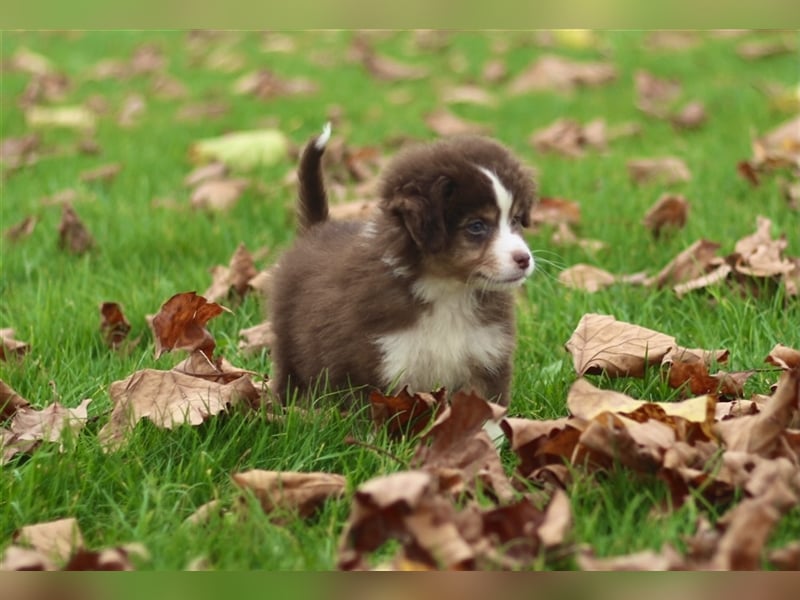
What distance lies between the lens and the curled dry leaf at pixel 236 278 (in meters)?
5.30

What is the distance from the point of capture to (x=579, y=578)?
7.99 ft

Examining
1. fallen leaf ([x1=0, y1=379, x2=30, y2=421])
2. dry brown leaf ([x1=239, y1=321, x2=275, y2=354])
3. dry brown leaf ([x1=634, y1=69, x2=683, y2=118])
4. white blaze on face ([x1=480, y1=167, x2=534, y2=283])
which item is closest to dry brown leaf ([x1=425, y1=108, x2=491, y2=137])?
dry brown leaf ([x1=634, y1=69, x2=683, y2=118])

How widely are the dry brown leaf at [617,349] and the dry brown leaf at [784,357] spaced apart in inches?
12.8

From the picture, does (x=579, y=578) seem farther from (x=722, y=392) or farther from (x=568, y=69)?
(x=568, y=69)

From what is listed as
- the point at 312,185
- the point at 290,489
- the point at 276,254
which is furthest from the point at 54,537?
the point at 276,254

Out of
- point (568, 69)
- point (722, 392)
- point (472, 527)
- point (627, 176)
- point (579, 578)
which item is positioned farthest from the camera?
point (568, 69)

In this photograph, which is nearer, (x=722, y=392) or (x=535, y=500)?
(x=535, y=500)

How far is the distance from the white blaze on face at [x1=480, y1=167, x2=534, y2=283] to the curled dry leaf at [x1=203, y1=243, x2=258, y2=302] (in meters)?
1.73

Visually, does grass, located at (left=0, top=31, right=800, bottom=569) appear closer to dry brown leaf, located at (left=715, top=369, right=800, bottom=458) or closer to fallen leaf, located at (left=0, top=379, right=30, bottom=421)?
fallen leaf, located at (left=0, top=379, right=30, bottom=421)

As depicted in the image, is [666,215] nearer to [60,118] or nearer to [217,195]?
[217,195]

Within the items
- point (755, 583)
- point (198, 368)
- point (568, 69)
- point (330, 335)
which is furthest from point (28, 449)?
point (568, 69)

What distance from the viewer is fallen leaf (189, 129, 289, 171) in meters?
7.82

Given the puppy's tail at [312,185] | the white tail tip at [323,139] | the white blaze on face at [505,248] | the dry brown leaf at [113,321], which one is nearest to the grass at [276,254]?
the dry brown leaf at [113,321]

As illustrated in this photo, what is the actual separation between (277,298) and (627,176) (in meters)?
3.36
